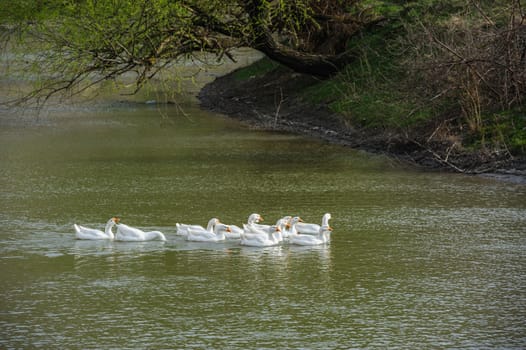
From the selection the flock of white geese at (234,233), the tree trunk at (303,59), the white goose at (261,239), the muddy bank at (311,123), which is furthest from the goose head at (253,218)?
the tree trunk at (303,59)

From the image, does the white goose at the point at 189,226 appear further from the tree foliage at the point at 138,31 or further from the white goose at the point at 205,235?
the tree foliage at the point at 138,31

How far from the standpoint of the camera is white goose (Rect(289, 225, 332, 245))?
15719mm

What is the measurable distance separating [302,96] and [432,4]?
20.4 ft

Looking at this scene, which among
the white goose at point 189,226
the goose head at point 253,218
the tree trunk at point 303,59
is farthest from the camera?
the tree trunk at point 303,59

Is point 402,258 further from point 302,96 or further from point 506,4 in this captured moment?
point 302,96

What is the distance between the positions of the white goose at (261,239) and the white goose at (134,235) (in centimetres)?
132

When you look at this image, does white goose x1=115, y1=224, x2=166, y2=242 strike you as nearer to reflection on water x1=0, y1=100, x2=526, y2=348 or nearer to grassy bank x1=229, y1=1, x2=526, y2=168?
reflection on water x1=0, y1=100, x2=526, y2=348

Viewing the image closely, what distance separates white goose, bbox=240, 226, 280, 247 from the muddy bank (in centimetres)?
719

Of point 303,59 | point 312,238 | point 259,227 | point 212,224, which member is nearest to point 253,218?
point 259,227

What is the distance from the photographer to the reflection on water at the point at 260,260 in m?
11.5

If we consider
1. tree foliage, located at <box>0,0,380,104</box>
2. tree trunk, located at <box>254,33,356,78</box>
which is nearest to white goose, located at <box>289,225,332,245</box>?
tree foliage, located at <box>0,0,380,104</box>

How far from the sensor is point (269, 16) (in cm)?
2902

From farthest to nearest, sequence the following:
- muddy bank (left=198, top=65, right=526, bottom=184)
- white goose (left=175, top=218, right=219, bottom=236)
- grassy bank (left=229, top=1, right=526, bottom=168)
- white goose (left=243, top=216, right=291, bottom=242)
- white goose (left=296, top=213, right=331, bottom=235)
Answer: grassy bank (left=229, top=1, right=526, bottom=168), muddy bank (left=198, top=65, right=526, bottom=184), white goose (left=296, top=213, right=331, bottom=235), white goose (left=175, top=218, right=219, bottom=236), white goose (left=243, top=216, right=291, bottom=242)

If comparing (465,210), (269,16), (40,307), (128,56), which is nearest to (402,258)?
(465,210)
